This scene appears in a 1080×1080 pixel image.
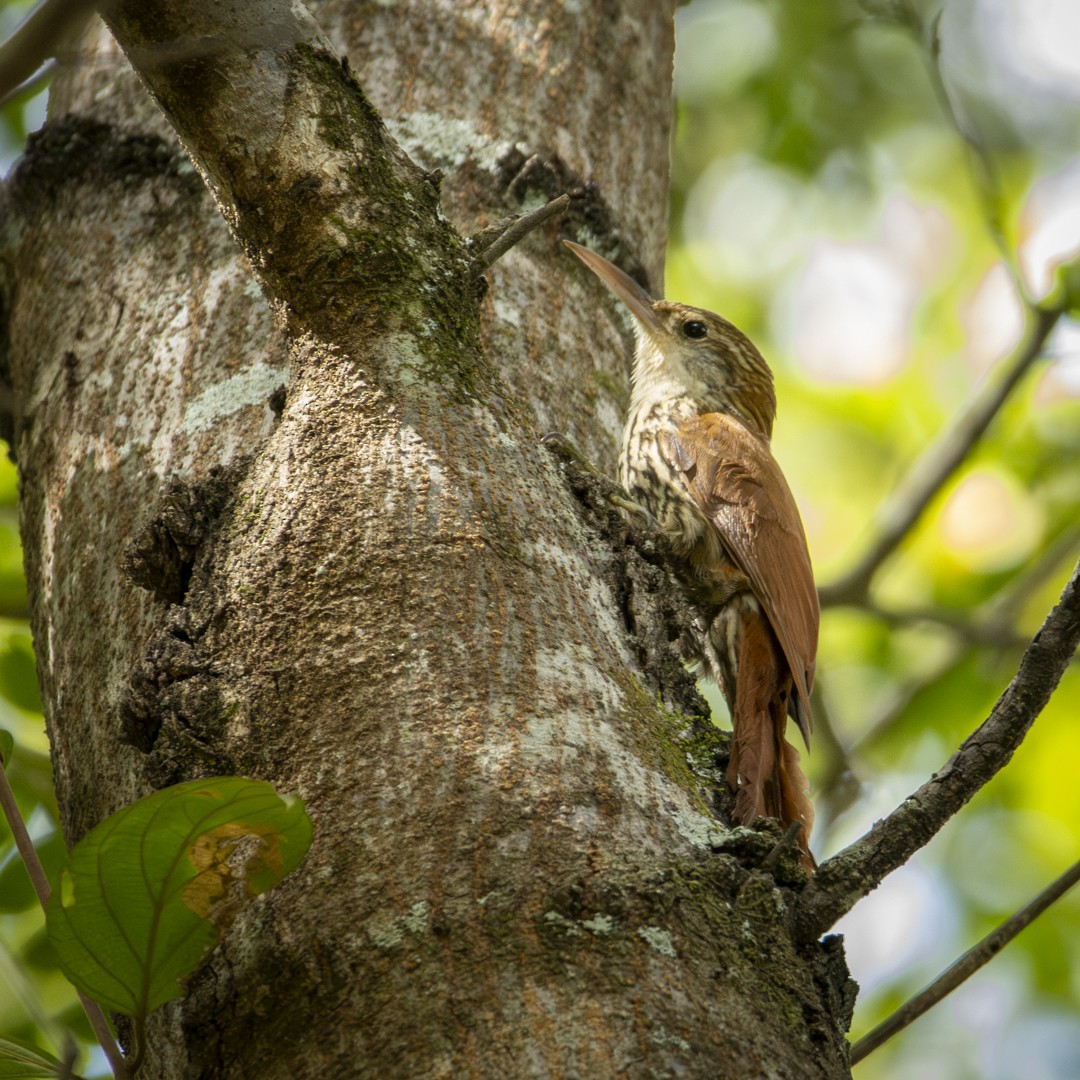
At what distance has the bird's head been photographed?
13.1 feet

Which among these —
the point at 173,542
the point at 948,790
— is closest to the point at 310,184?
the point at 173,542

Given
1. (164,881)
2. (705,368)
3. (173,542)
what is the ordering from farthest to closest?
(705,368)
(173,542)
(164,881)

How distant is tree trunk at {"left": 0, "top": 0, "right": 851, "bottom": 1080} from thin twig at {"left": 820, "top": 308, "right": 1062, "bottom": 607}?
1293 mm

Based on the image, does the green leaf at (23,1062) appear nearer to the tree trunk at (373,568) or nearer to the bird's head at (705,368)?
the tree trunk at (373,568)

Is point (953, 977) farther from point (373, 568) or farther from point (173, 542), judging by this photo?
point (173, 542)

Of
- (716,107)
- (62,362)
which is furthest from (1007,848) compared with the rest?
(62,362)

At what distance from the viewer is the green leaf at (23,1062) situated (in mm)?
1422

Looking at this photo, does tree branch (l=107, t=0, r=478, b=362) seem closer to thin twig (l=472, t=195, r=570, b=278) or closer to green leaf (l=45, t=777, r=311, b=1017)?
thin twig (l=472, t=195, r=570, b=278)

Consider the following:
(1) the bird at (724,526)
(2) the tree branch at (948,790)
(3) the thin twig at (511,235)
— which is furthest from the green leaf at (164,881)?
(1) the bird at (724,526)

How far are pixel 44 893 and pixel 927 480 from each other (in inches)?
105

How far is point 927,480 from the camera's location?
141 inches

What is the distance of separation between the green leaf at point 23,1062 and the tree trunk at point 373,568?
12 cm

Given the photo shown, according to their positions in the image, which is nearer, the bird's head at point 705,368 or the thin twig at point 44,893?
the thin twig at point 44,893

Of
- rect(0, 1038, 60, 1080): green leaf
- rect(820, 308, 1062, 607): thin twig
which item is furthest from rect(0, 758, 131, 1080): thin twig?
rect(820, 308, 1062, 607): thin twig
